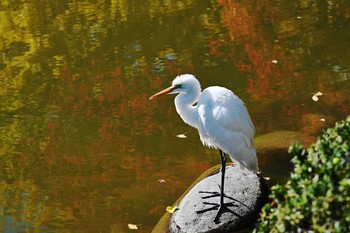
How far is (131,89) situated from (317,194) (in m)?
6.64

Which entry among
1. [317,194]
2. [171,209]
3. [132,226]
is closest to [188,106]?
[171,209]

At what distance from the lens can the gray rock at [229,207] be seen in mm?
5496

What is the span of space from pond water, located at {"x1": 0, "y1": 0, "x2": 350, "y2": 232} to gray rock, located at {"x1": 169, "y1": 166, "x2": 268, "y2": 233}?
2.06 ft

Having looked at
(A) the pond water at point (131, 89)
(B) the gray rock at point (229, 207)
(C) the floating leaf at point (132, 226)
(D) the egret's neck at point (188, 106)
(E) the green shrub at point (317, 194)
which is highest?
(E) the green shrub at point (317, 194)

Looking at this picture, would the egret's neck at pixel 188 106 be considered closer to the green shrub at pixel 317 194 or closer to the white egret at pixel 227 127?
the white egret at pixel 227 127

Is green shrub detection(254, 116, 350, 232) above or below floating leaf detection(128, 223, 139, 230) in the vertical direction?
above

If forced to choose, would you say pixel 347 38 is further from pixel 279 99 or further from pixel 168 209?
pixel 168 209

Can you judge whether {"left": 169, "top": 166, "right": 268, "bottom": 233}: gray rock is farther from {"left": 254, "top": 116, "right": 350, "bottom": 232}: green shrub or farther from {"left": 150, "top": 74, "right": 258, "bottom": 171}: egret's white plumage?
{"left": 254, "top": 116, "right": 350, "bottom": 232}: green shrub

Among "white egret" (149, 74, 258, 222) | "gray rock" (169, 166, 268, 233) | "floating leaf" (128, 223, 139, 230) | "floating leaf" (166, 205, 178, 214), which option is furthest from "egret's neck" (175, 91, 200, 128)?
"floating leaf" (128, 223, 139, 230)

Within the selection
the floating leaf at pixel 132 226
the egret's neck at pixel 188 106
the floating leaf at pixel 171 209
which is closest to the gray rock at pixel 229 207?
the floating leaf at pixel 171 209

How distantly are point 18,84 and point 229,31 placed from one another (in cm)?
438

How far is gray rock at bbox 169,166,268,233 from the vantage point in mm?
5496

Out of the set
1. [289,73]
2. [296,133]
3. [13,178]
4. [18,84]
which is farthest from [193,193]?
[18,84]

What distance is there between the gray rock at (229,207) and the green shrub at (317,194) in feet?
Answer: 7.44
